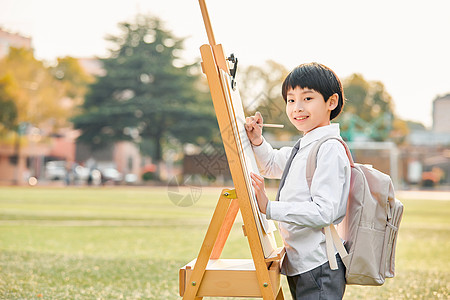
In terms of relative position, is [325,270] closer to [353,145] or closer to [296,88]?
[296,88]

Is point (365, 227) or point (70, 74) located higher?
point (70, 74)

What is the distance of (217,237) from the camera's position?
2.45 metres

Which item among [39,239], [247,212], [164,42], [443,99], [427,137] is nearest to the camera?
[247,212]

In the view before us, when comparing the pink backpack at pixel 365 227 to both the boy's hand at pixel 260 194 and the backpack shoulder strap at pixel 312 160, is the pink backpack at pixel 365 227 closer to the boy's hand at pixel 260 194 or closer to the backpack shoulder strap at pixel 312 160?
the backpack shoulder strap at pixel 312 160

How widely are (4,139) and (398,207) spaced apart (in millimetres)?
37369

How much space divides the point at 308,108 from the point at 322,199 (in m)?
0.42

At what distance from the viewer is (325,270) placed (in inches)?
94.1

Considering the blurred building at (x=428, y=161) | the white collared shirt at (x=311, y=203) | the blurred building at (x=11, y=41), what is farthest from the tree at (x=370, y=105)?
the white collared shirt at (x=311, y=203)

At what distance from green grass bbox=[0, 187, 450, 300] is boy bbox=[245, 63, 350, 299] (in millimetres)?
1887

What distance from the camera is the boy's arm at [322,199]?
2.28 metres

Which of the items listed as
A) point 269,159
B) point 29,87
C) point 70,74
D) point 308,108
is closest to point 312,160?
point 308,108

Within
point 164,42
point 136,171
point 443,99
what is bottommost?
point 136,171

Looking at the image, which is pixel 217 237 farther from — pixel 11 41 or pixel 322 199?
pixel 11 41

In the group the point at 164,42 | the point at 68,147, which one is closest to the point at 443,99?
the point at 164,42
